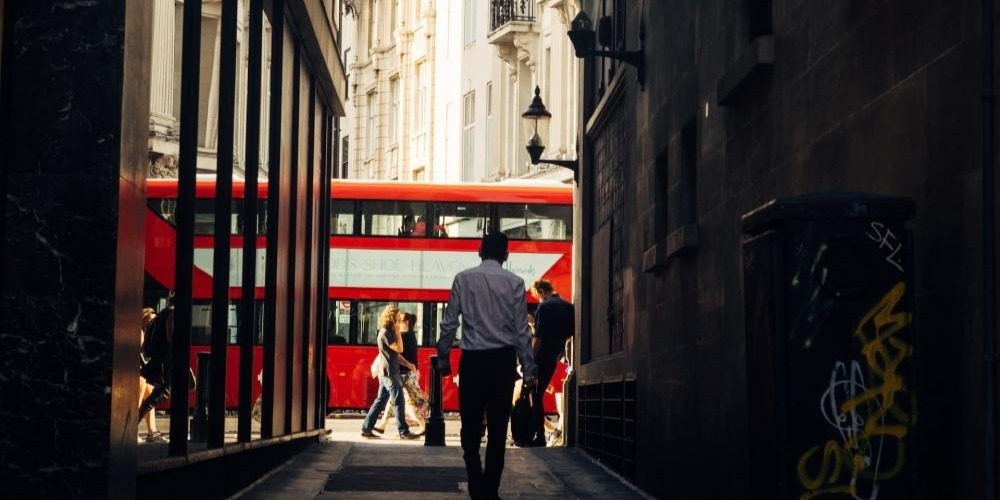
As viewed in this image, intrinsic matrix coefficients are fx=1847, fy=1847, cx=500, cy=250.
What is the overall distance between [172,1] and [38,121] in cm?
189

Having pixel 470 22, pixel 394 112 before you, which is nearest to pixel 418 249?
pixel 470 22

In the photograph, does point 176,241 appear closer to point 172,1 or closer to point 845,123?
point 172,1

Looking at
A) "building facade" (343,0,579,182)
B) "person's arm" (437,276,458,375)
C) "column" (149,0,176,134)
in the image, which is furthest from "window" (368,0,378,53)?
"column" (149,0,176,134)

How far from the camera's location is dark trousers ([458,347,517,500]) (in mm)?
10867

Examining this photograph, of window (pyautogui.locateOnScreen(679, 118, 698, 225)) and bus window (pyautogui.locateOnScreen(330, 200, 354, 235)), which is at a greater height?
bus window (pyautogui.locateOnScreen(330, 200, 354, 235))

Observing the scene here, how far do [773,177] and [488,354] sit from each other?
8.28 ft

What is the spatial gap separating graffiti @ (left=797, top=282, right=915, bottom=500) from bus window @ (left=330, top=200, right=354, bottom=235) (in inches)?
1013

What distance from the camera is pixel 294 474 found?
14430 mm

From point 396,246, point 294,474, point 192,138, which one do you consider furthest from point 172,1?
point 396,246

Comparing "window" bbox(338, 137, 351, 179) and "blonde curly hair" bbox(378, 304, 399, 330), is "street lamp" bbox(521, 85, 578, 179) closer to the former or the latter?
"blonde curly hair" bbox(378, 304, 399, 330)

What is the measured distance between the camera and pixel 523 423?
21125mm

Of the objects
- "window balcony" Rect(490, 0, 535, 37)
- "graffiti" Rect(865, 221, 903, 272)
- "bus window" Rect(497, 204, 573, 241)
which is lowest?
"graffiti" Rect(865, 221, 903, 272)

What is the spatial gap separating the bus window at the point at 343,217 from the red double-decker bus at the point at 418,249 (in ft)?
0.06

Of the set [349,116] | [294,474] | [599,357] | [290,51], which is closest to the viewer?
[294,474]
